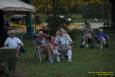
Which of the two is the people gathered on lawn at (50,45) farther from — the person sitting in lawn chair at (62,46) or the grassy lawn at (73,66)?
the grassy lawn at (73,66)

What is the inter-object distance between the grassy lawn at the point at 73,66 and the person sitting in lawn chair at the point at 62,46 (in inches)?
12.5

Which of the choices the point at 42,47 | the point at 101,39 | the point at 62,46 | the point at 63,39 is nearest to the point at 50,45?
the point at 42,47

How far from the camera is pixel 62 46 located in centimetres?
1900

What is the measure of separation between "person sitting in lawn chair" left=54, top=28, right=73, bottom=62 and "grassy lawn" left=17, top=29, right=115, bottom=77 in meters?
0.32

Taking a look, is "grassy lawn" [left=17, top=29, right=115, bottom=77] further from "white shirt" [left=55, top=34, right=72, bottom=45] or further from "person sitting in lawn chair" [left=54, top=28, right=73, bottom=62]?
"white shirt" [left=55, top=34, right=72, bottom=45]

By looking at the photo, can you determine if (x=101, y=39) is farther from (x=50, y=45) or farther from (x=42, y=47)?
(x=50, y=45)

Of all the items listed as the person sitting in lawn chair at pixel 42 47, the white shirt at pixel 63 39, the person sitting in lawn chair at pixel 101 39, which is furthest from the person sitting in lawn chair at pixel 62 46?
the person sitting in lawn chair at pixel 101 39

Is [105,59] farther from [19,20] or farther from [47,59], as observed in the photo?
[19,20]

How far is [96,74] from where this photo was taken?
46.9ft

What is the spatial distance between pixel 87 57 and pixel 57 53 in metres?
2.30

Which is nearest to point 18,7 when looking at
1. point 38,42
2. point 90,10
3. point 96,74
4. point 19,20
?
point 38,42

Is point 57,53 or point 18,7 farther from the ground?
point 18,7

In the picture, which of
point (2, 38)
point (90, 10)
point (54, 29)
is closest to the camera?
point (2, 38)

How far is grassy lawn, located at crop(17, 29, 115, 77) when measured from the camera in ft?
51.2
